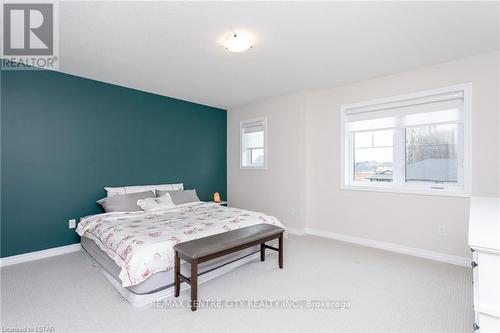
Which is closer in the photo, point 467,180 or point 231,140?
point 467,180

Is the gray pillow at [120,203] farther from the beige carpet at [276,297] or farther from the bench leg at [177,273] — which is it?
the bench leg at [177,273]

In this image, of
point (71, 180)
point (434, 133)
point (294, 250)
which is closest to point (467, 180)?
point (434, 133)

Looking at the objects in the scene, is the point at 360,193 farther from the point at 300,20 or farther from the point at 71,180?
the point at 71,180

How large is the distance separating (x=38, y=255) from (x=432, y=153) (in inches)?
212

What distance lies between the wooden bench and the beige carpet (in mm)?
221

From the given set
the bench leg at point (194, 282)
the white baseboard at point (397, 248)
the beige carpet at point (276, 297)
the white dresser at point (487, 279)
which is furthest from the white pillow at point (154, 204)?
the white dresser at point (487, 279)

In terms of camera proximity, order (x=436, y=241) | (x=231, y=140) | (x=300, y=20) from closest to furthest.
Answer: (x=300, y=20) < (x=436, y=241) < (x=231, y=140)

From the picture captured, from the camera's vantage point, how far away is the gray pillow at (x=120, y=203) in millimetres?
3616

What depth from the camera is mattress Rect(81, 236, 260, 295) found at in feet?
7.54

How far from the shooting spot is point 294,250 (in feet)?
12.0

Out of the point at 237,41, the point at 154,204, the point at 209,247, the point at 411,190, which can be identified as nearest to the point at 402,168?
the point at 411,190

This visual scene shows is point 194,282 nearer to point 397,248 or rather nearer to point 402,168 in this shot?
point 397,248

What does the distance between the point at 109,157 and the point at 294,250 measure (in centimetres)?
318

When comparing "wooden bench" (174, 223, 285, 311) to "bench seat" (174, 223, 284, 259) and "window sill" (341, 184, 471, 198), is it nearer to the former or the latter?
"bench seat" (174, 223, 284, 259)
